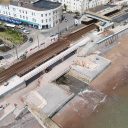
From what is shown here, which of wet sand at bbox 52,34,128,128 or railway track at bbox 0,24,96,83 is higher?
railway track at bbox 0,24,96,83

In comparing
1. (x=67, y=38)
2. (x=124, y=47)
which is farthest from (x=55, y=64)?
(x=124, y=47)

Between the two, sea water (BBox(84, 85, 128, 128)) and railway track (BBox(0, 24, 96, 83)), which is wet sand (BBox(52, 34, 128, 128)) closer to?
sea water (BBox(84, 85, 128, 128))

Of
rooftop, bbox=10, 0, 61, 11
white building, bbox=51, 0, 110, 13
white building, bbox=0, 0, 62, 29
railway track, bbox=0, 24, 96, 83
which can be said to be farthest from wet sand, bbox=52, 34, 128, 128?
rooftop, bbox=10, 0, 61, 11

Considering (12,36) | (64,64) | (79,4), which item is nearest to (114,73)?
(64,64)

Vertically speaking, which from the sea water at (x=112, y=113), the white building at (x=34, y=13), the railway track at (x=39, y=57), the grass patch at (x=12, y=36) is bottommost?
the sea water at (x=112, y=113)

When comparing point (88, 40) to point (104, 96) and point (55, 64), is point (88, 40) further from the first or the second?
point (104, 96)

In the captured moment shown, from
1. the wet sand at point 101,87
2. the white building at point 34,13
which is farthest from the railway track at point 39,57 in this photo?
the wet sand at point 101,87

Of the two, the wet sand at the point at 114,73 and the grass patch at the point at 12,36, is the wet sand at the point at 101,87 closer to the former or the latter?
the wet sand at the point at 114,73
